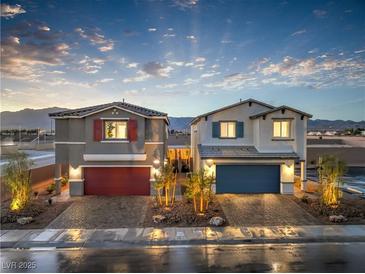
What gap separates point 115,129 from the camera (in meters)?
16.6

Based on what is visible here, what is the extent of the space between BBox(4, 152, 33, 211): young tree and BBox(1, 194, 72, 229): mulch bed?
41 centimetres

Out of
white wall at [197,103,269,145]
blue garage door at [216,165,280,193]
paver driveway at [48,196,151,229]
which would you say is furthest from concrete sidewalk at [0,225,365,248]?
white wall at [197,103,269,145]

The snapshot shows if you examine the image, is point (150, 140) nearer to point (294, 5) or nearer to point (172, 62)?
point (172, 62)

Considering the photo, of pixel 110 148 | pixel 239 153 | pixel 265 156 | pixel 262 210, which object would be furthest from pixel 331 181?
pixel 110 148

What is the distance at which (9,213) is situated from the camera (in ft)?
40.8

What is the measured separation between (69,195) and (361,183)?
72.3ft

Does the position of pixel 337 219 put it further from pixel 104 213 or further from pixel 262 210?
pixel 104 213

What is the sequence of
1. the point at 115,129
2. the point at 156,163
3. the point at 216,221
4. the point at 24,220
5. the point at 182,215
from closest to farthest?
the point at 216,221
the point at 24,220
the point at 182,215
the point at 156,163
the point at 115,129

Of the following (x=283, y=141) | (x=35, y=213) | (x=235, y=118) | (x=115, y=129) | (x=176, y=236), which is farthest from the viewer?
(x=235, y=118)

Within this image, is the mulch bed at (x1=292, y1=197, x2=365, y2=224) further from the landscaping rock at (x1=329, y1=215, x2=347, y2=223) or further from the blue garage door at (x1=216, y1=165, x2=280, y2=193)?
Answer: the blue garage door at (x1=216, y1=165, x2=280, y2=193)

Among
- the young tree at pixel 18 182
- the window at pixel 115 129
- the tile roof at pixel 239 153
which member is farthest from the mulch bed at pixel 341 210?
the young tree at pixel 18 182

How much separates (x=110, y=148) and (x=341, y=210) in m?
13.4

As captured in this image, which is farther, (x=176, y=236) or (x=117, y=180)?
(x=117, y=180)

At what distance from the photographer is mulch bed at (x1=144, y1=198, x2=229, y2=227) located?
11.5 meters
